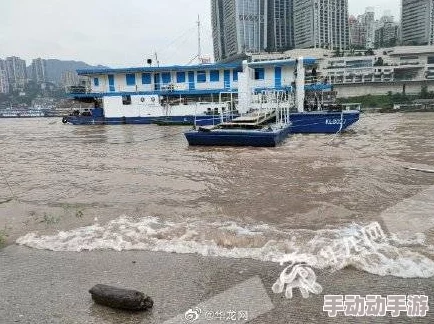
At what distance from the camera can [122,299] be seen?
3877mm

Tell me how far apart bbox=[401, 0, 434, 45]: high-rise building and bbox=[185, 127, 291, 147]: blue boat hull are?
105965mm

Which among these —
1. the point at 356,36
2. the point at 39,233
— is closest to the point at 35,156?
the point at 39,233

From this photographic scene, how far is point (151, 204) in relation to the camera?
807 cm

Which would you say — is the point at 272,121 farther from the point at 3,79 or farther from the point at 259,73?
the point at 3,79

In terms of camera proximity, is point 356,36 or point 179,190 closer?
point 179,190

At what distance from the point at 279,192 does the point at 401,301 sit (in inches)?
194

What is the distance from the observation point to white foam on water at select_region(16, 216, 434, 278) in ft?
15.9

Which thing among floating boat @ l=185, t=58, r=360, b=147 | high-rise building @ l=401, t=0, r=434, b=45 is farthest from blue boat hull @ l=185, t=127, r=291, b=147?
high-rise building @ l=401, t=0, r=434, b=45

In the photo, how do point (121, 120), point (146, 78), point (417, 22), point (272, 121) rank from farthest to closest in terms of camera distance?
point (417, 22)
point (146, 78)
point (121, 120)
point (272, 121)

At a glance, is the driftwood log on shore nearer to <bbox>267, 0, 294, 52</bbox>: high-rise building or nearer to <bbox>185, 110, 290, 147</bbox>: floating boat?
<bbox>185, 110, 290, 147</bbox>: floating boat

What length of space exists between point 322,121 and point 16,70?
188m

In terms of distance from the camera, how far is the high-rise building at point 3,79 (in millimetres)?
151225

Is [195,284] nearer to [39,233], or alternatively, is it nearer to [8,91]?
[39,233]

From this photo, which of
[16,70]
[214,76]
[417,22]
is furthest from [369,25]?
[16,70]
